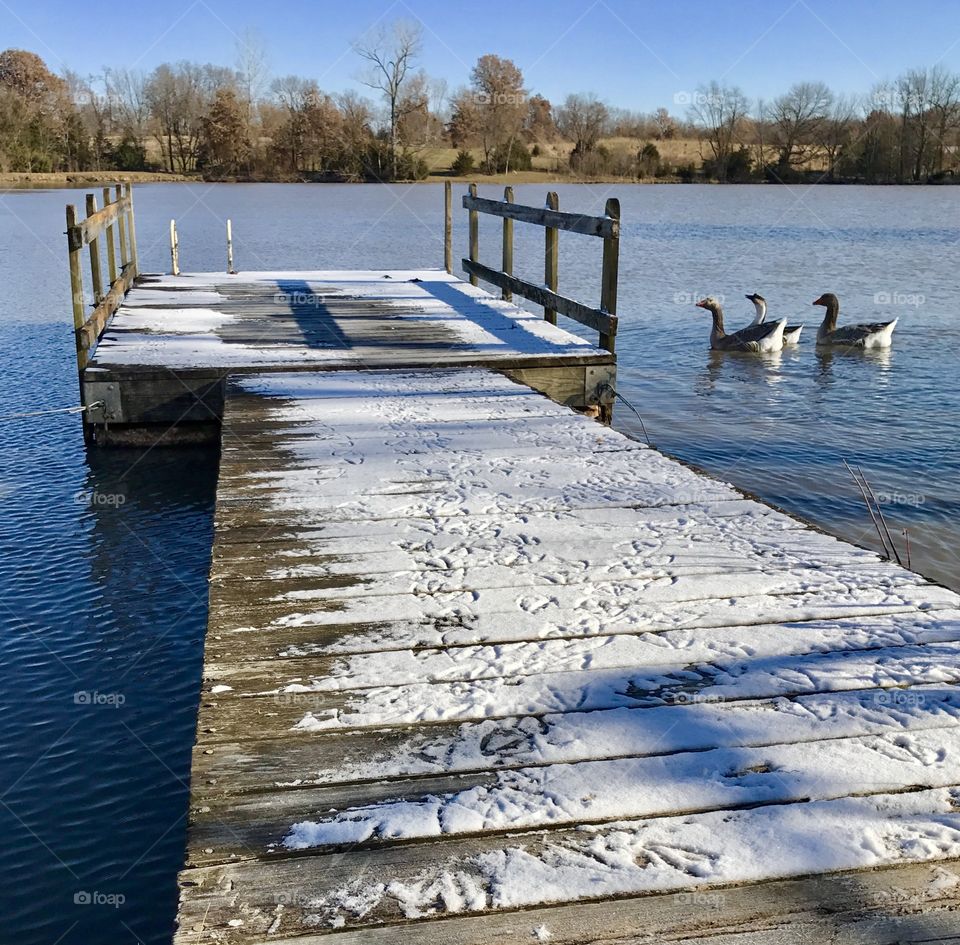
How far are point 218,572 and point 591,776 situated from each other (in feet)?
6.67

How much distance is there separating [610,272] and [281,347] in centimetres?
316

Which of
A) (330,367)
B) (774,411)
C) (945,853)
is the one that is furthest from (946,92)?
(945,853)

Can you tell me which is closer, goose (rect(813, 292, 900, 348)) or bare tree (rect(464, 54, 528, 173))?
goose (rect(813, 292, 900, 348))

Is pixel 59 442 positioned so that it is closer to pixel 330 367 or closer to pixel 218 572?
pixel 330 367

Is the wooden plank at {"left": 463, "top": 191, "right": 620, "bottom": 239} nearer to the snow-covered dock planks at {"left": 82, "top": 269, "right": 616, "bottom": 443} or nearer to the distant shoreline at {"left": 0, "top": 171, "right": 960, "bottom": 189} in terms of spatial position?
the snow-covered dock planks at {"left": 82, "top": 269, "right": 616, "bottom": 443}

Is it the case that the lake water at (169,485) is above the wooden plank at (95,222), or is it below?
below

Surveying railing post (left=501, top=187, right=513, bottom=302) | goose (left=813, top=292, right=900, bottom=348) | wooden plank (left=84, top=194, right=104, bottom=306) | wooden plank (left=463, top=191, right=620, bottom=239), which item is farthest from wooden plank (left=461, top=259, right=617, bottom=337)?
goose (left=813, top=292, right=900, bottom=348)

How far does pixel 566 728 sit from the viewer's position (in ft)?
9.53

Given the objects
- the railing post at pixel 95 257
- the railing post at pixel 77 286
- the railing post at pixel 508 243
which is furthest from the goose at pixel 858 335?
the railing post at pixel 77 286

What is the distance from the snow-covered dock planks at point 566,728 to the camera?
223 centimetres

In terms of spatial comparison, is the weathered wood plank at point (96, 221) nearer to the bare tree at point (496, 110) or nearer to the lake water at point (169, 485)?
the lake water at point (169, 485)

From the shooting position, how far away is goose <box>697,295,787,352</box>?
16141mm

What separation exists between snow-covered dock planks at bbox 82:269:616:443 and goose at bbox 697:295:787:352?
440 cm

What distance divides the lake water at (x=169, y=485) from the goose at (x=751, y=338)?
0.27 meters
